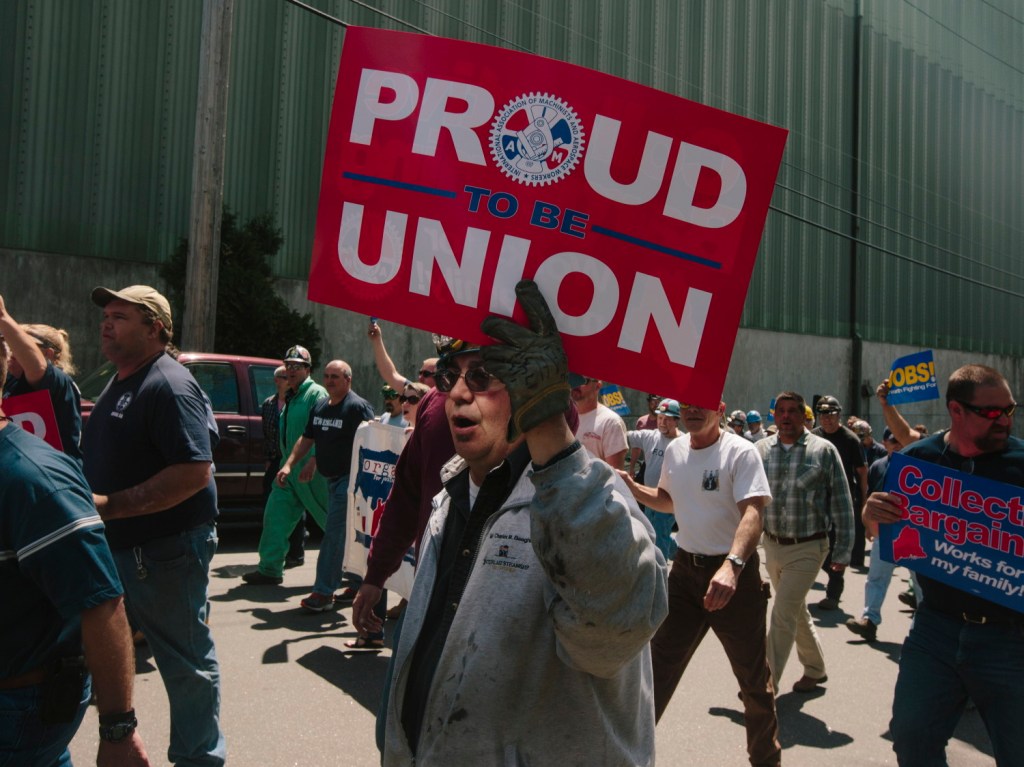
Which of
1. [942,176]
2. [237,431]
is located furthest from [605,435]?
[942,176]

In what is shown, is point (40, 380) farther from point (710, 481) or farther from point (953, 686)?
point (953, 686)

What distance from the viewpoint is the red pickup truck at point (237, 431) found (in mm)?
10070

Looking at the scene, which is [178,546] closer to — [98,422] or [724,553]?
[98,422]

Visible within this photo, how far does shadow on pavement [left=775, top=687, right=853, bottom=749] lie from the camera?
5.30 meters

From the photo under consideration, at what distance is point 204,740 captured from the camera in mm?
3764

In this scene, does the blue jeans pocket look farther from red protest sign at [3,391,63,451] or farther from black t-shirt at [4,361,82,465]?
black t-shirt at [4,361,82,465]

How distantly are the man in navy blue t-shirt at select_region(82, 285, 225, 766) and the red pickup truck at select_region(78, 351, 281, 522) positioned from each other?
20.6 feet

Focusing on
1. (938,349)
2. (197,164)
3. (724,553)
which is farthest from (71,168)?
(938,349)

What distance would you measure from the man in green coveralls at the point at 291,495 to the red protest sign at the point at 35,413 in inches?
169

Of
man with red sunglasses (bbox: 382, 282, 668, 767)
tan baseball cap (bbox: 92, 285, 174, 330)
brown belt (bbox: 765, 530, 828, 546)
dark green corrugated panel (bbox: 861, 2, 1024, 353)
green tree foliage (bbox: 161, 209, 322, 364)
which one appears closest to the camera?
man with red sunglasses (bbox: 382, 282, 668, 767)

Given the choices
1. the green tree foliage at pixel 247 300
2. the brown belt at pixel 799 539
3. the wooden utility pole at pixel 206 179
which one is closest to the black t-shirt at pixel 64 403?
the brown belt at pixel 799 539

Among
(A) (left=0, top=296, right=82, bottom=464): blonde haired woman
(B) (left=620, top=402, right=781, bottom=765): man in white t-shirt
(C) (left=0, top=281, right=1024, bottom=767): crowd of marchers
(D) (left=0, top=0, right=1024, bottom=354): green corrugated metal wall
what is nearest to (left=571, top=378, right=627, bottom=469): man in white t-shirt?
(C) (left=0, top=281, right=1024, bottom=767): crowd of marchers

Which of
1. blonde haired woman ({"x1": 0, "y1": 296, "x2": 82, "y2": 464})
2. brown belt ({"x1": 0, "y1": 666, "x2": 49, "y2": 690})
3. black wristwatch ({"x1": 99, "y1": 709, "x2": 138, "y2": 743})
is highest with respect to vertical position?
blonde haired woman ({"x1": 0, "y1": 296, "x2": 82, "y2": 464})

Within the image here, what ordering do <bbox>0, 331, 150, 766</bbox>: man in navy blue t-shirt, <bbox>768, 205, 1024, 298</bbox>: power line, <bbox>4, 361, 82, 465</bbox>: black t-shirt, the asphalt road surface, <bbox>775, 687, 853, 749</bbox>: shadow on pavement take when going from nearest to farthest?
<bbox>0, 331, 150, 766</bbox>: man in navy blue t-shirt, <bbox>4, 361, 82, 465</bbox>: black t-shirt, the asphalt road surface, <bbox>775, 687, 853, 749</bbox>: shadow on pavement, <bbox>768, 205, 1024, 298</bbox>: power line
